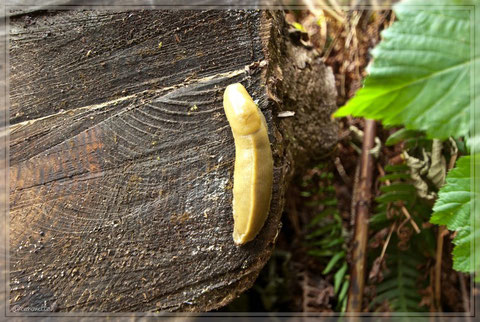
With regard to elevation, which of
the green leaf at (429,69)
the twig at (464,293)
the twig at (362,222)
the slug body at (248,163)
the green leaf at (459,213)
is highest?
the green leaf at (429,69)

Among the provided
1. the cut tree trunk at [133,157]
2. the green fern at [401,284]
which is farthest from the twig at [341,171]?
the cut tree trunk at [133,157]

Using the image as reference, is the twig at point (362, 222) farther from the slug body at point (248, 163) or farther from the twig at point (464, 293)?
the slug body at point (248, 163)

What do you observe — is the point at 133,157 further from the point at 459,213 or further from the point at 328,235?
the point at 328,235

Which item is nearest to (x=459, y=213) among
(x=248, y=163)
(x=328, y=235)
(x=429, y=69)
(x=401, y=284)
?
(x=429, y=69)

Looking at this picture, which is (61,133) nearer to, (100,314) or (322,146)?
(100,314)

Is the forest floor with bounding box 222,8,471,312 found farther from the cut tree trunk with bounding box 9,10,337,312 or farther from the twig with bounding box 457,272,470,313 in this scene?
the cut tree trunk with bounding box 9,10,337,312

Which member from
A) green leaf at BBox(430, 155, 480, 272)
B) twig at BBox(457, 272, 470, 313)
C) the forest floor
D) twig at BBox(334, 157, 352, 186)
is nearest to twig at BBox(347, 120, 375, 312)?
the forest floor
